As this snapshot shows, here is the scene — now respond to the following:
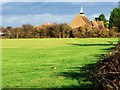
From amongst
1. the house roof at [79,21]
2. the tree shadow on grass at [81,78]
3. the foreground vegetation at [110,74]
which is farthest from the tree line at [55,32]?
the foreground vegetation at [110,74]

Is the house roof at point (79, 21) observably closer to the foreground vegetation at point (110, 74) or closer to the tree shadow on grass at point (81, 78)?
the tree shadow on grass at point (81, 78)

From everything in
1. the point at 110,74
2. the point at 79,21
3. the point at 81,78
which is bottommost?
the point at 81,78

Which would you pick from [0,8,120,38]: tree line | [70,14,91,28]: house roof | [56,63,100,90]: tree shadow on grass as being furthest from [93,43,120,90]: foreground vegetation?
[70,14,91,28]: house roof

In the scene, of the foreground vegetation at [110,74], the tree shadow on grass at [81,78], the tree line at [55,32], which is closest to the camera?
the foreground vegetation at [110,74]

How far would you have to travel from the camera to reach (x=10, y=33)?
77.4 metres

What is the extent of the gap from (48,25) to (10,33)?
9281 millimetres

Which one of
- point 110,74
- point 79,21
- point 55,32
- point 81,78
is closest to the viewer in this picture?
point 110,74

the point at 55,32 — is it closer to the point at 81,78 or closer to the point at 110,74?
the point at 81,78

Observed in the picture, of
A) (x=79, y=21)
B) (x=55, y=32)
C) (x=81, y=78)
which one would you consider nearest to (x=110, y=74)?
(x=81, y=78)

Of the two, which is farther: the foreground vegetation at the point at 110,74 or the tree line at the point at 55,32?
the tree line at the point at 55,32

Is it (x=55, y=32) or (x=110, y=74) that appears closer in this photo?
(x=110, y=74)

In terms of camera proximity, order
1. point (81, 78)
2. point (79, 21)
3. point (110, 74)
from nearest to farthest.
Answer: point (110, 74) < point (81, 78) < point (79, 21)

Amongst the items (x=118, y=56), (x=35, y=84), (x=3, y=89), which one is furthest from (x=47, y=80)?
(x=118, y=56)

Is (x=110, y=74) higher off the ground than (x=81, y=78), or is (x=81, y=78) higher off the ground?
(x=110, y=74)
